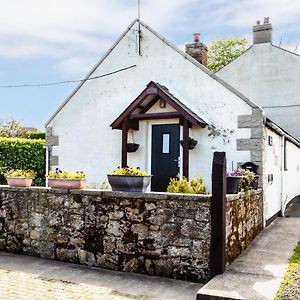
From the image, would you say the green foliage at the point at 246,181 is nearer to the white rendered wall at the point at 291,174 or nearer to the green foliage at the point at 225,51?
the white rendered wall at the point at 291,174

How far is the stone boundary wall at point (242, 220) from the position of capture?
6.51 meters

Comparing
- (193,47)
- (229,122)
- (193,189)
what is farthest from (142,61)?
(193,189)

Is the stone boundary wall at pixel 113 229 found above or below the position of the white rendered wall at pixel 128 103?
below

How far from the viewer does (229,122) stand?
32.9 ft

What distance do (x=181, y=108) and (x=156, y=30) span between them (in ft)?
9.86

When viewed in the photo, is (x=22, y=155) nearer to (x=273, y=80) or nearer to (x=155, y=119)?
(x=155, y=119)

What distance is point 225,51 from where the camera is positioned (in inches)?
1308

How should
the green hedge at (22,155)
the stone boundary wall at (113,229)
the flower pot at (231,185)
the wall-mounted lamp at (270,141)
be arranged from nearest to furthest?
1. the stone boundary wall at (113,229)
2. the flower pot at (231,185)
3. the wall-mounted lamp at (270,141)
4. the green hedge at (22,155)

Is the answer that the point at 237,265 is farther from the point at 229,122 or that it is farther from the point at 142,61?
the point at 142,61

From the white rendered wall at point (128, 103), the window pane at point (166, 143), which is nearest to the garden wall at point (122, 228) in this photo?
the white rendered wall at point (128, 103)

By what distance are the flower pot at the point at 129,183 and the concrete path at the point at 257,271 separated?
6.56 feet

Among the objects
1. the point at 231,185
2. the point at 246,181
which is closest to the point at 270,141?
the point at 246,181

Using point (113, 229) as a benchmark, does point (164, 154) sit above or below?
above

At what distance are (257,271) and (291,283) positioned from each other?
71cm
